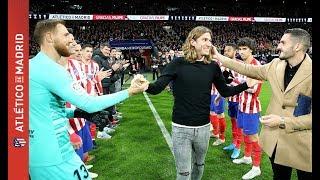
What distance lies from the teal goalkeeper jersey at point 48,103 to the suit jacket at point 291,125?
4.94 feet

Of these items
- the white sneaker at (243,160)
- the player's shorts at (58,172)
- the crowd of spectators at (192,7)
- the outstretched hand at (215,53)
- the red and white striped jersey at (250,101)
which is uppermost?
the crowd of spectators at (192,7)

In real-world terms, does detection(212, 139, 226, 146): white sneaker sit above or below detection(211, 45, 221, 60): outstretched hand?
below

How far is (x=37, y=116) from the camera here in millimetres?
2600

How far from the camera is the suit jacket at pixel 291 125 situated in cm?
311

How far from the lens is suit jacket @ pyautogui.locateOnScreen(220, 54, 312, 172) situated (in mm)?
3107

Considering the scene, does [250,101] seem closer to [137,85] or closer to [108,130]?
[137,85]

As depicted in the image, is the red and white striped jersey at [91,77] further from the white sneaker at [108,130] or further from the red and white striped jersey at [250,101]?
the red and white striped jersey at [250,101]

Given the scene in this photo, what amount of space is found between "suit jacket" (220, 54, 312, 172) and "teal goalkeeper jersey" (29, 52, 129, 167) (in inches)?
59.2

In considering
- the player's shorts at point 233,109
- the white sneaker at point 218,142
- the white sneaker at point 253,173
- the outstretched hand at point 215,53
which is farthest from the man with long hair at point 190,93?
the white sneaker at point 218,142

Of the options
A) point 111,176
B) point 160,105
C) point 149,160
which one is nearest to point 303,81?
point 111,176

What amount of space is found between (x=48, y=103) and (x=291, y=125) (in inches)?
72.2

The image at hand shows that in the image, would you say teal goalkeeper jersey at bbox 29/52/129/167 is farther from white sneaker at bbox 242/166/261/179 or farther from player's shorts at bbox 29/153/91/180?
white sneaker at bbox 242/166/261/179

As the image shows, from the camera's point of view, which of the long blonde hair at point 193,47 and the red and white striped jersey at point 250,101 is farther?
the red and white striped jersey at point 250,101

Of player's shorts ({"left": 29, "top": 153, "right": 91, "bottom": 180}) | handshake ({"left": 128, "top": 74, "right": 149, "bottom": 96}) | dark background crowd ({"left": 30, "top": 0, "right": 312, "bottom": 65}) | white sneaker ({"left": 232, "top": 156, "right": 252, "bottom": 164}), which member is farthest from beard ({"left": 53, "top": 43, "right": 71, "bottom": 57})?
dark background crowd ({"left": 30, "top": 0, "right": 312, "bottom": 65})
